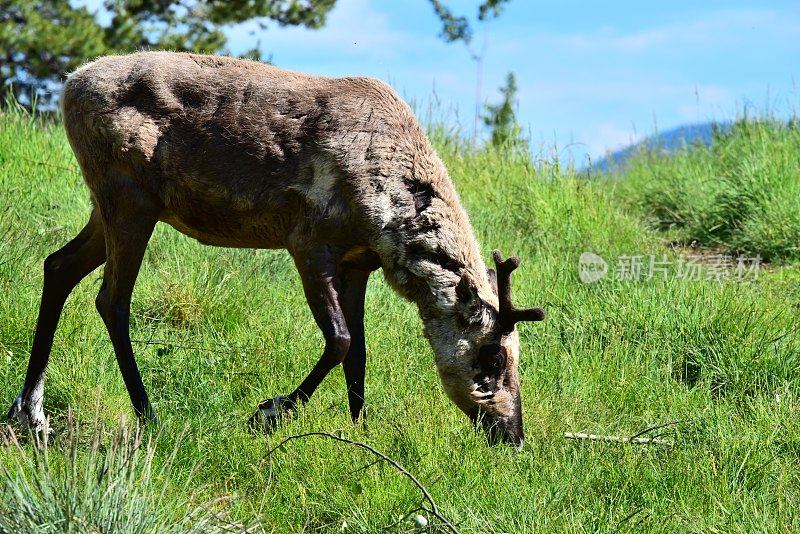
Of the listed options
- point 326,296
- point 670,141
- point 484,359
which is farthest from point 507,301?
point 670,141

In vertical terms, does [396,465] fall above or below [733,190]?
below

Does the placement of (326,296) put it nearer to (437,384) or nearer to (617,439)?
(437,384)

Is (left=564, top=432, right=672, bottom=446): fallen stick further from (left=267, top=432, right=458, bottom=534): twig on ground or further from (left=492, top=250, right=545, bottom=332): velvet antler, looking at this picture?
(left=267, top=432, right=458, bottom=534): twig on ground

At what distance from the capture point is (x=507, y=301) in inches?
229

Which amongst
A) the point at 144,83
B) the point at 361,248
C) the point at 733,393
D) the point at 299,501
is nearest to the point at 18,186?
the point at 144,83

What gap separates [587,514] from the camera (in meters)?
4.87

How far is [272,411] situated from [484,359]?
3.94 feet

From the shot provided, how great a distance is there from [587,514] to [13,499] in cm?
246

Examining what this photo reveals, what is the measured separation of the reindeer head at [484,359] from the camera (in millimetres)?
5863

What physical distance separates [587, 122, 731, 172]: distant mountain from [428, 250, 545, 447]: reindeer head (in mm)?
6845

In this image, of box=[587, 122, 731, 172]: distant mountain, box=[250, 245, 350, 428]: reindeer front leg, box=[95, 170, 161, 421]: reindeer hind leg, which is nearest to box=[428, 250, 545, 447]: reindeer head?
box=[250, 245, 350, 428]: reindeer front leg

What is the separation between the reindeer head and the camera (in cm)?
586

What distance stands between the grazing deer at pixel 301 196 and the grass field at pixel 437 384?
0.39 metres

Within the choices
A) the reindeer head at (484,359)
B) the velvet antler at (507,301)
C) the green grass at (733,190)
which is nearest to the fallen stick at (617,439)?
the reindeer head at (484,359)
